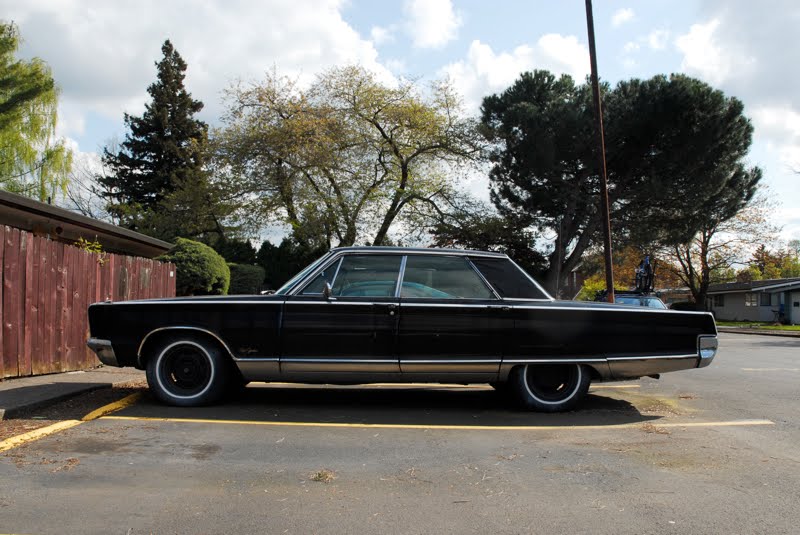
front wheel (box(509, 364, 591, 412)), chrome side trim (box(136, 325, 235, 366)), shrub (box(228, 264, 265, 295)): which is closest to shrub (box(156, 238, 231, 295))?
shrub (box(228, 264, 265, 295))

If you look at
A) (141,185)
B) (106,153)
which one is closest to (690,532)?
(141,185)

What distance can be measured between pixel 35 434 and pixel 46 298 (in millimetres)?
3506

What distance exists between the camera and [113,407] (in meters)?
6.07

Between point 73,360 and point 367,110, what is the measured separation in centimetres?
2287

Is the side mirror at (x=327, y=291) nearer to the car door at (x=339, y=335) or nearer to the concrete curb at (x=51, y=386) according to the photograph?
the car door at (x=339, y=335)

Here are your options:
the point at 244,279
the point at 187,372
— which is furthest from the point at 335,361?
the point at 244,279

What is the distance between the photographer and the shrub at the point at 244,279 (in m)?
Answer: 24.4

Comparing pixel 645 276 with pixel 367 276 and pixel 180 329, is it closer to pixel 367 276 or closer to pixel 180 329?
pixel 367 276

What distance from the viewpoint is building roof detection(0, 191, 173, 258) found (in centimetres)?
1039

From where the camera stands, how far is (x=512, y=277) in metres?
6.40

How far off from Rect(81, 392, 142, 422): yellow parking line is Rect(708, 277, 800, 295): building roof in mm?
48623

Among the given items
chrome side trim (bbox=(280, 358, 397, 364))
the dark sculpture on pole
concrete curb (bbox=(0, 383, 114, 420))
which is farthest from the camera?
the dark sculpture on pole

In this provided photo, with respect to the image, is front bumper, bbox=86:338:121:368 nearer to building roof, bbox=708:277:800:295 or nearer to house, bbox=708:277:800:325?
house, bbox=708:277:800:325

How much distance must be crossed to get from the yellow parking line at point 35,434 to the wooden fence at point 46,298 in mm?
2322
